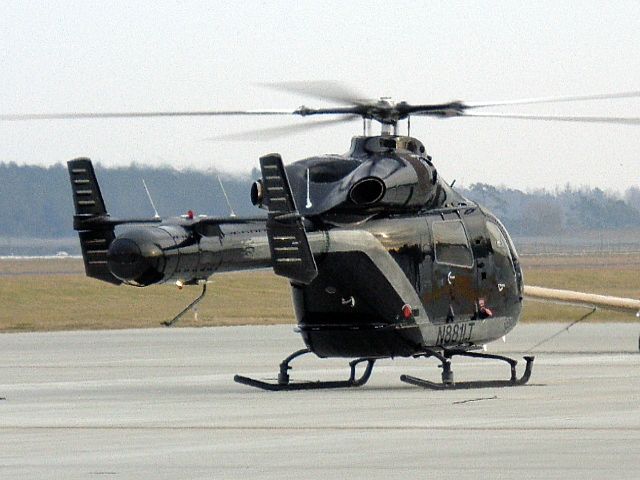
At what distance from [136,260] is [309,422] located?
304 cm

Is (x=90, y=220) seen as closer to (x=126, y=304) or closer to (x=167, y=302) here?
(x=126, y=304)

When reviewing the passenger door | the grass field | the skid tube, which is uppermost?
the passenger door

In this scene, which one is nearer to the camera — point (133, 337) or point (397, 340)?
point (397, 340)

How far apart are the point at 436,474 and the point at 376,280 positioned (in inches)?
373

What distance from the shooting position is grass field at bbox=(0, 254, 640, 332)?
50.8 meters

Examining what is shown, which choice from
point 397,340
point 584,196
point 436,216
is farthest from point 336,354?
point 584,196

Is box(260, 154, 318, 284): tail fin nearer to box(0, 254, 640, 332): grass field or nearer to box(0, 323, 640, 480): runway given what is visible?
box(0, 323, 640, 480): runway

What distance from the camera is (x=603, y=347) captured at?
36719 mm

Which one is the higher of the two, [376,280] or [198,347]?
[376,280]

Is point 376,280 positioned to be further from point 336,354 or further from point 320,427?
point 320,427

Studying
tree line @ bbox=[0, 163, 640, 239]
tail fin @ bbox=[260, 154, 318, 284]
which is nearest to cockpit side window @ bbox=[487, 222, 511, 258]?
tail fin @ bbox=[260, 154, 318, 284]

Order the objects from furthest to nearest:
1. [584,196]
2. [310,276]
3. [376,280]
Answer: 1. [584,196]
2. [376,280]
3. [310,276]

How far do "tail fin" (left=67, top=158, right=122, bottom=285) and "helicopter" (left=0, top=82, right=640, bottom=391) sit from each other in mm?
13

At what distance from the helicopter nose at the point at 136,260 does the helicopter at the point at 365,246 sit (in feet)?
0.90
